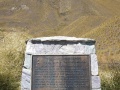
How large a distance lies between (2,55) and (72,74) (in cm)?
471

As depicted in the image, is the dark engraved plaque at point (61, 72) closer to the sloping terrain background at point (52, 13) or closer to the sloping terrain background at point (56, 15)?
the sloping terrain background at point (56, 15)

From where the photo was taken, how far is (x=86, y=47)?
9258 millimetres

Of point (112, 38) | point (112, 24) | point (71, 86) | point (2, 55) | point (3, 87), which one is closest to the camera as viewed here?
point (71, 86)

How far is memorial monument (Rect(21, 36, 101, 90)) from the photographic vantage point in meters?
8.95

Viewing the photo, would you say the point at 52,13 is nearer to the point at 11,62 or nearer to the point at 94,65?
the point at 11,62

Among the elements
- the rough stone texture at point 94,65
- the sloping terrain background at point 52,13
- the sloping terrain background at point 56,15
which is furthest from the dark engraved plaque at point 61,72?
the sloping terrain background at point 52,13

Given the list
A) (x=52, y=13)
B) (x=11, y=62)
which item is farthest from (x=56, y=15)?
(x=11, y=62)

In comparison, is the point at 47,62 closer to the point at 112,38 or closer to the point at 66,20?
the point at 112,38

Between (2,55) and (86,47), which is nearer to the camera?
(86,47)

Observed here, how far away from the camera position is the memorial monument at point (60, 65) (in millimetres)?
8945

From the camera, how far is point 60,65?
29.7 feet

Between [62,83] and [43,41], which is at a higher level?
[43,41]

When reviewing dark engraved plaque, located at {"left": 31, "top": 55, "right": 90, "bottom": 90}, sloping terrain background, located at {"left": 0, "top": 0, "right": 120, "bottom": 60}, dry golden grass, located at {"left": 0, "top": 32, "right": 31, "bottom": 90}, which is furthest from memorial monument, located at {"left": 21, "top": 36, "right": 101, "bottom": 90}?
sloping terrain background, located at {"left": 0, "top": 0, "right": 120, "bottom": 60}

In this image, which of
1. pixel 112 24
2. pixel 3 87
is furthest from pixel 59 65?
pixel 112 24
